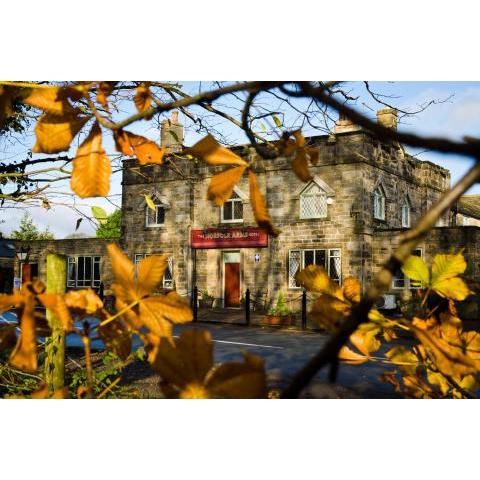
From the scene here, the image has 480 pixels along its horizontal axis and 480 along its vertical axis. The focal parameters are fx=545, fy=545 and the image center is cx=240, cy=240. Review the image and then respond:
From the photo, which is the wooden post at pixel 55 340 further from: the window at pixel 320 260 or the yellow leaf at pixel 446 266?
the window at pixel 320 260

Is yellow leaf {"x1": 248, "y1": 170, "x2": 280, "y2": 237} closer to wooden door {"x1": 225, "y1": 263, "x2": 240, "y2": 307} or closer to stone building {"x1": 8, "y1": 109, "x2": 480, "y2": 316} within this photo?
stone building {"x1": 8, "y1": 109, "x2": 480, "y2": 316}

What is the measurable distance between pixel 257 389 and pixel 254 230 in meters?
16.2

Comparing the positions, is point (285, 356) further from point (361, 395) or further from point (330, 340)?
point (330, 340)

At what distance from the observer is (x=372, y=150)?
52.0 ft

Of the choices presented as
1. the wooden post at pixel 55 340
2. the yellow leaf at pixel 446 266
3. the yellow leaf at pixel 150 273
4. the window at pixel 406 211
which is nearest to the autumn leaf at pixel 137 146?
the yellow leaf at pixel 150 273

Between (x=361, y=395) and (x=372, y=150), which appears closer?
(x=361, y=395)

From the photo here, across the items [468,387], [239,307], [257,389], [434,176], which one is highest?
[434,176]

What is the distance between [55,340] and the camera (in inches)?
119

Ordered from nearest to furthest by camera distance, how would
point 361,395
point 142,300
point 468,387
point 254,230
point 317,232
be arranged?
point 142,300 < point 468,387 < point 361,395 < point 317,232 < point 254,230

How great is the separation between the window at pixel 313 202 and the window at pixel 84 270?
7961 millimetres

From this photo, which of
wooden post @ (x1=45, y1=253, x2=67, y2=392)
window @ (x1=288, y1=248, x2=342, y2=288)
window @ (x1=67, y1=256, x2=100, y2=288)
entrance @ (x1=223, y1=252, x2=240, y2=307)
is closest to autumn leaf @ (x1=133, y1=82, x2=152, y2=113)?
wooden post @ (x1=45, y1=253, x2=67, y2=392)

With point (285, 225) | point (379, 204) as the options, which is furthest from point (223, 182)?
point (379, 204)

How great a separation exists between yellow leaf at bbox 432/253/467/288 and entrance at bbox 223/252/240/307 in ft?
53.1

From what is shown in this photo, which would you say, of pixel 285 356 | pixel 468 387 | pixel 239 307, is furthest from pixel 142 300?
pixel 239 307
